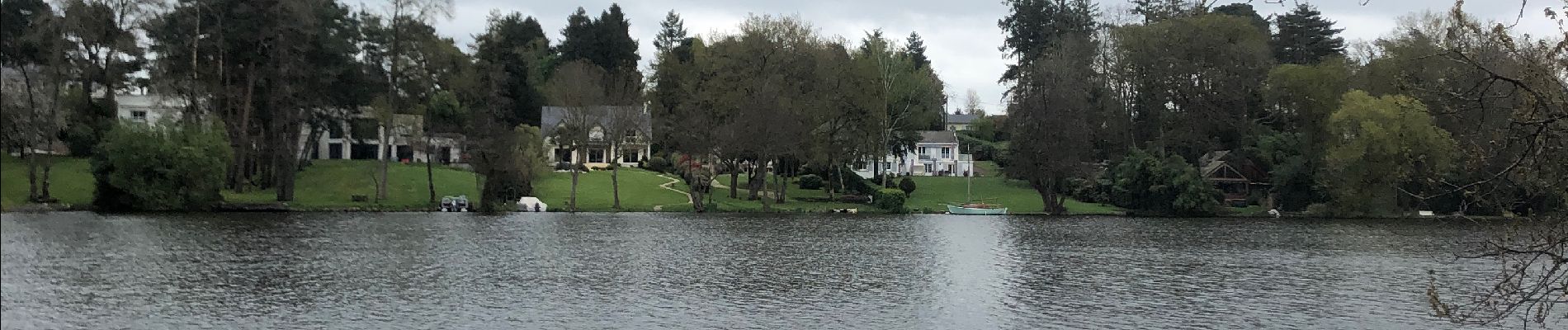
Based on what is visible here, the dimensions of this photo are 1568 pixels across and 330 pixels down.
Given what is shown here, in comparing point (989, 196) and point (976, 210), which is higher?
point (989, 196)

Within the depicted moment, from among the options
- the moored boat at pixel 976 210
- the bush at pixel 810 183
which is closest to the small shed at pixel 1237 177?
the moored boat at pixel 976 210

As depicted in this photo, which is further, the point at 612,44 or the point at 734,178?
the point at 612,44

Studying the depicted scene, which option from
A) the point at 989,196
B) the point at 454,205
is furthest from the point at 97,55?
the point at 989,196

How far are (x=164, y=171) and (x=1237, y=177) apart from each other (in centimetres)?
6414

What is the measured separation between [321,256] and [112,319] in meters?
13.2

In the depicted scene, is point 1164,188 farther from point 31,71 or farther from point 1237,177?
point 31,71

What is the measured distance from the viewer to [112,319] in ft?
71.5

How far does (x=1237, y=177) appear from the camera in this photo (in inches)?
3243

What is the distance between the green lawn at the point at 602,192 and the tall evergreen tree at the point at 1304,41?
4832 centimetres

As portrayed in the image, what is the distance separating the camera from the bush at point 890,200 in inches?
2921

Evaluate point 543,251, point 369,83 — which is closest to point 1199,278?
point 543,251

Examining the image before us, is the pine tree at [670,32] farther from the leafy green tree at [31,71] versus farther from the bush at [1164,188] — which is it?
the leafy green tree at [31,71]

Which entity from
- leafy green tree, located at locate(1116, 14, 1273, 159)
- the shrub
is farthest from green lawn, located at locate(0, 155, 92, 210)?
leafy green tree, located at locate(1116, 14, 1273, 159)

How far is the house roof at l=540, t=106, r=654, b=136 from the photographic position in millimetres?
72062
